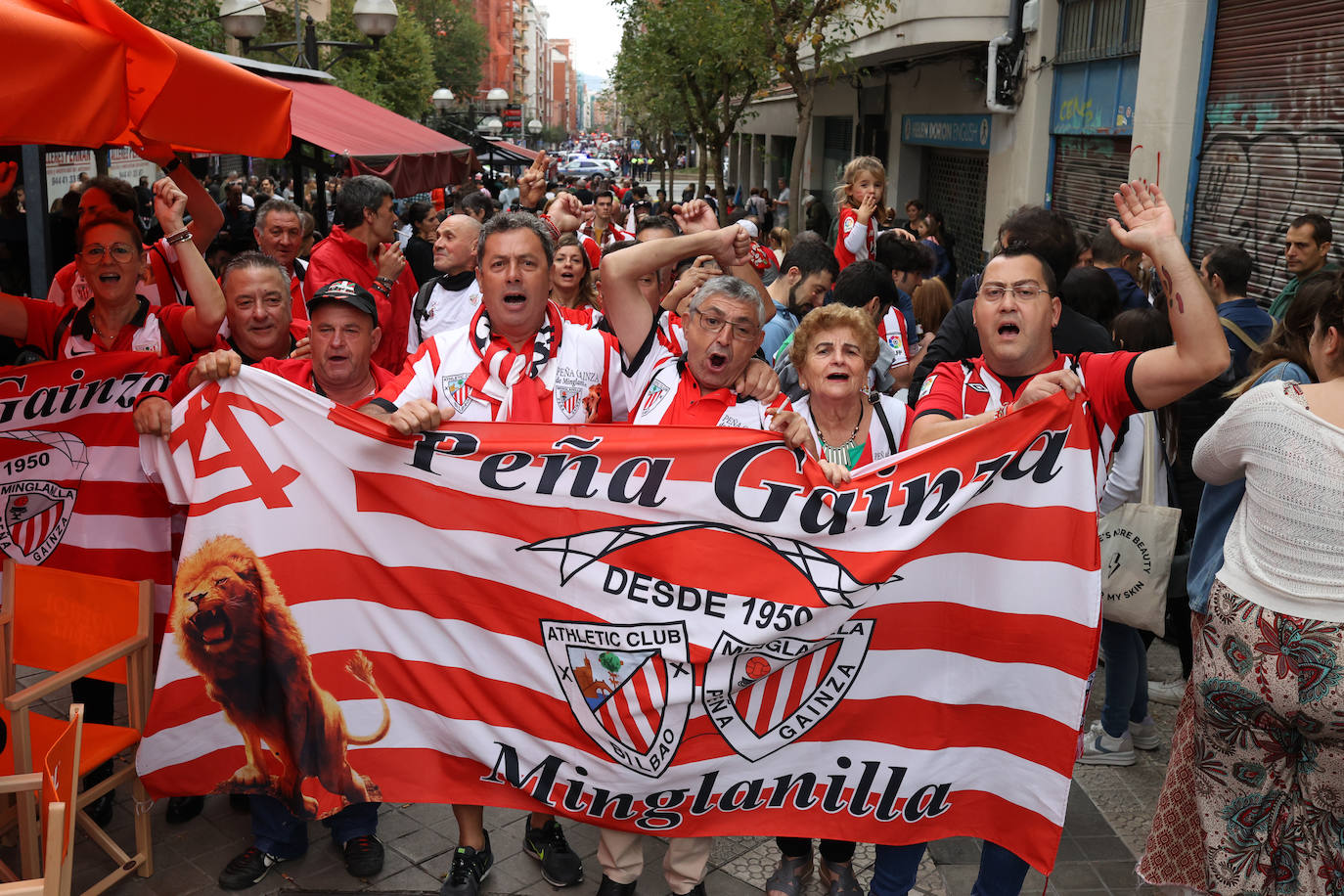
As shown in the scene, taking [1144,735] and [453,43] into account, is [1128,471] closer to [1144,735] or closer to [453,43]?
[1144,735]

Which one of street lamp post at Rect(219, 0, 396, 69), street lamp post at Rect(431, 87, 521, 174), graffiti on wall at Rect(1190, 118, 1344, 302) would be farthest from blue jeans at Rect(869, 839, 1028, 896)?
street lamp post at Rect(431, 87, 521, 174)

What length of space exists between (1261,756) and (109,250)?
448 centimetres

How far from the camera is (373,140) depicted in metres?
11.8

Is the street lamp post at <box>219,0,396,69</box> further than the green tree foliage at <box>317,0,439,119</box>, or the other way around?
the green tree foliage at <box>317,0,439,119</box>

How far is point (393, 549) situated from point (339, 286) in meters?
1.00

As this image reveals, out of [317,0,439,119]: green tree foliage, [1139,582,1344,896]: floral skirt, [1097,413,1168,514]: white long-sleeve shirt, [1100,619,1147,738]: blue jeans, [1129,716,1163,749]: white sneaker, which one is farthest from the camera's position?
→ [317,0,439,119]: green tree foliage

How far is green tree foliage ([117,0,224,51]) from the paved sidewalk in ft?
38.2

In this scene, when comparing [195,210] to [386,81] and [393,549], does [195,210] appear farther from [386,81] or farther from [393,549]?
[386,81]

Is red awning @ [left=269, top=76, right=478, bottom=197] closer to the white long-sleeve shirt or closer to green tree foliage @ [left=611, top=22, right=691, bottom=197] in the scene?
the white long-sleeve shirt

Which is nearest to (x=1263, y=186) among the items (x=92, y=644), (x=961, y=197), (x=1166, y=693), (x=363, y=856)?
(x=1166, y=693)

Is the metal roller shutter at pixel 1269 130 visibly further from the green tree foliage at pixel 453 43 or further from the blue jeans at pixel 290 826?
the green tree foliage at pixel 453 43

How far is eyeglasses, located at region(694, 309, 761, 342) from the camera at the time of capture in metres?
3.84

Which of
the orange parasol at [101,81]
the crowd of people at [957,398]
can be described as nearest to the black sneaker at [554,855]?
the crowd of people at [957,398]

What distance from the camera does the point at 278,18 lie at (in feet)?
93.6
